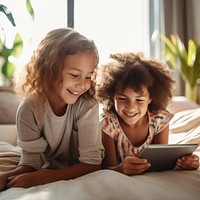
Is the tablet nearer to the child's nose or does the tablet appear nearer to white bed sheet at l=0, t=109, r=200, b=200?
white bed sheet at l=0, t=109, r=200, b=200

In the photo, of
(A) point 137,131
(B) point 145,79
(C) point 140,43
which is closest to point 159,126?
(A) point 137,131

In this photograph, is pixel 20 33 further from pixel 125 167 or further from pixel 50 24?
pixel 125 167

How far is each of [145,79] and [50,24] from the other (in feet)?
6.39

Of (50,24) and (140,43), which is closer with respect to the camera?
(50,24)

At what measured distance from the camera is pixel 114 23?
3.30 meters

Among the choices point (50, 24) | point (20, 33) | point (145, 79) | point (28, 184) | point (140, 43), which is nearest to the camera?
point (28, 184)

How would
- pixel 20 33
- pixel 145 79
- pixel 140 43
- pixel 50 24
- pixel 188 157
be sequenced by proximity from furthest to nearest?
pixel 140 43
pixel 50 24
pixel 20 33
pixel 145 79
pixel 188 157

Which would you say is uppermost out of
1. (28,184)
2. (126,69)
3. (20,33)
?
(20,33)

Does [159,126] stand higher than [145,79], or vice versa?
[145,79]

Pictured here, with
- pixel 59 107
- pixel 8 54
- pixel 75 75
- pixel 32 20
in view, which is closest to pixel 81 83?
pixel 75 75

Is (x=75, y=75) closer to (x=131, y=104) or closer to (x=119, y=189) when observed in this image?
(x=131, y=104)

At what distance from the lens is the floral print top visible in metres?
1.27

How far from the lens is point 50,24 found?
3.02 meters

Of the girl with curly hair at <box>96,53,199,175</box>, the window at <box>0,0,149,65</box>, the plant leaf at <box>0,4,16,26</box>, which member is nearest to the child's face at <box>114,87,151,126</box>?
the girl with curly hair at <box>96,53,199,175</box>
